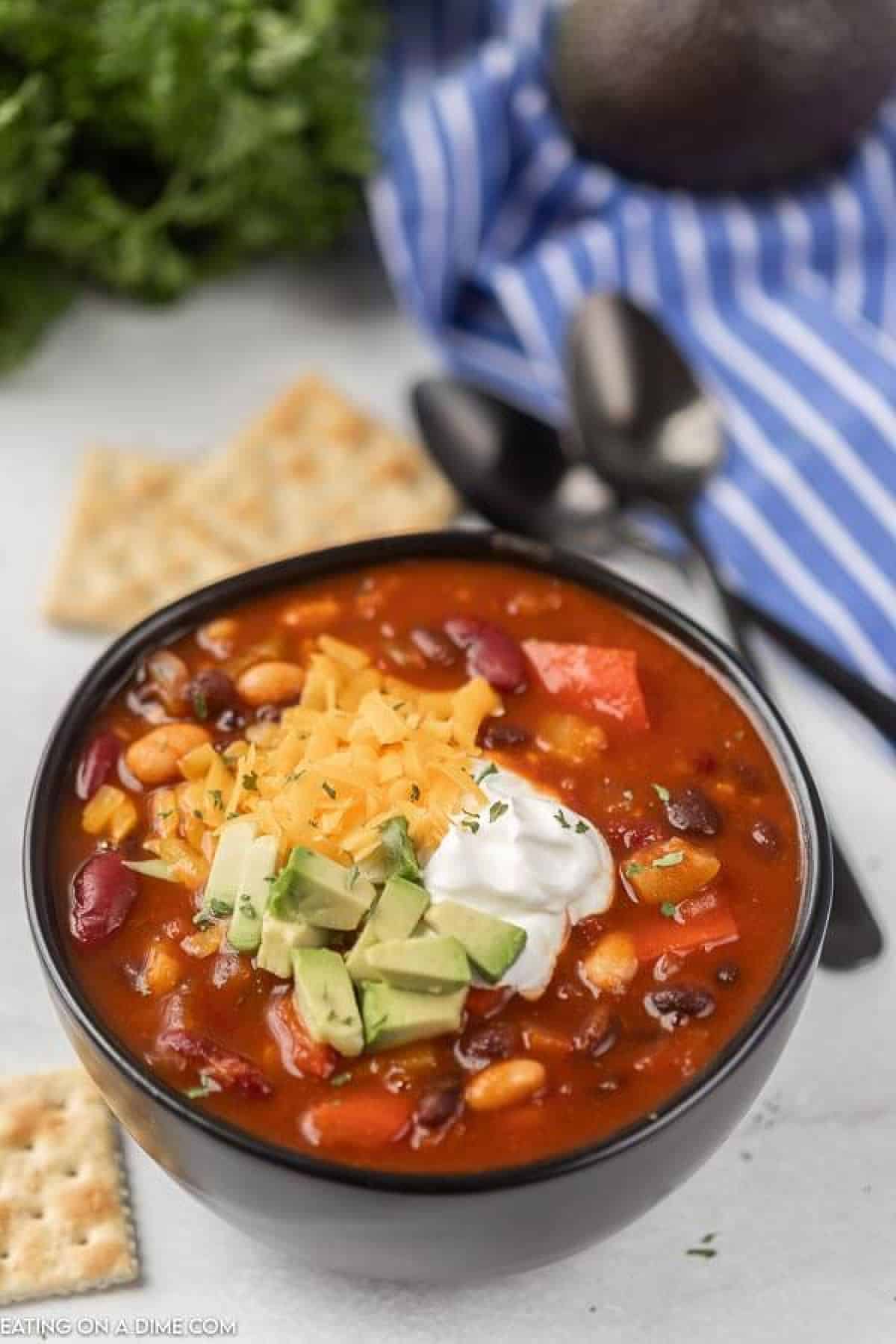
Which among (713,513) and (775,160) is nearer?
(713,513)

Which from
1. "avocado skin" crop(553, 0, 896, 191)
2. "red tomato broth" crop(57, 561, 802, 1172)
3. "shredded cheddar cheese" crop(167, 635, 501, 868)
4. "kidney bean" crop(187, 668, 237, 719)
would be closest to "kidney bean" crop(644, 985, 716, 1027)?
"red tomato broth" crop(57, 561, 802, 1172)

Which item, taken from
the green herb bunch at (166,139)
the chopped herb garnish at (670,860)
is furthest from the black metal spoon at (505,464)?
the chopped herb garnish at (670,860)

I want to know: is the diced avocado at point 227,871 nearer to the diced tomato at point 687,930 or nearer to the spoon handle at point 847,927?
the diced tomato at point 687,930

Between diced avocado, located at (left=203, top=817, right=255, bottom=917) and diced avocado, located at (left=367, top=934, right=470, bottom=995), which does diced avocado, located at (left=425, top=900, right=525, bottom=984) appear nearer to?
diced avocado, located at (left=367, top=934, right=470, bottom=995)

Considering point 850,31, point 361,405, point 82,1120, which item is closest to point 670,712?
point 82,1120

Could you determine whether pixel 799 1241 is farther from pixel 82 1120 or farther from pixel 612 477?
pixel 612 477

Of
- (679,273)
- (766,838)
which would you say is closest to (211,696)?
(766,838)
